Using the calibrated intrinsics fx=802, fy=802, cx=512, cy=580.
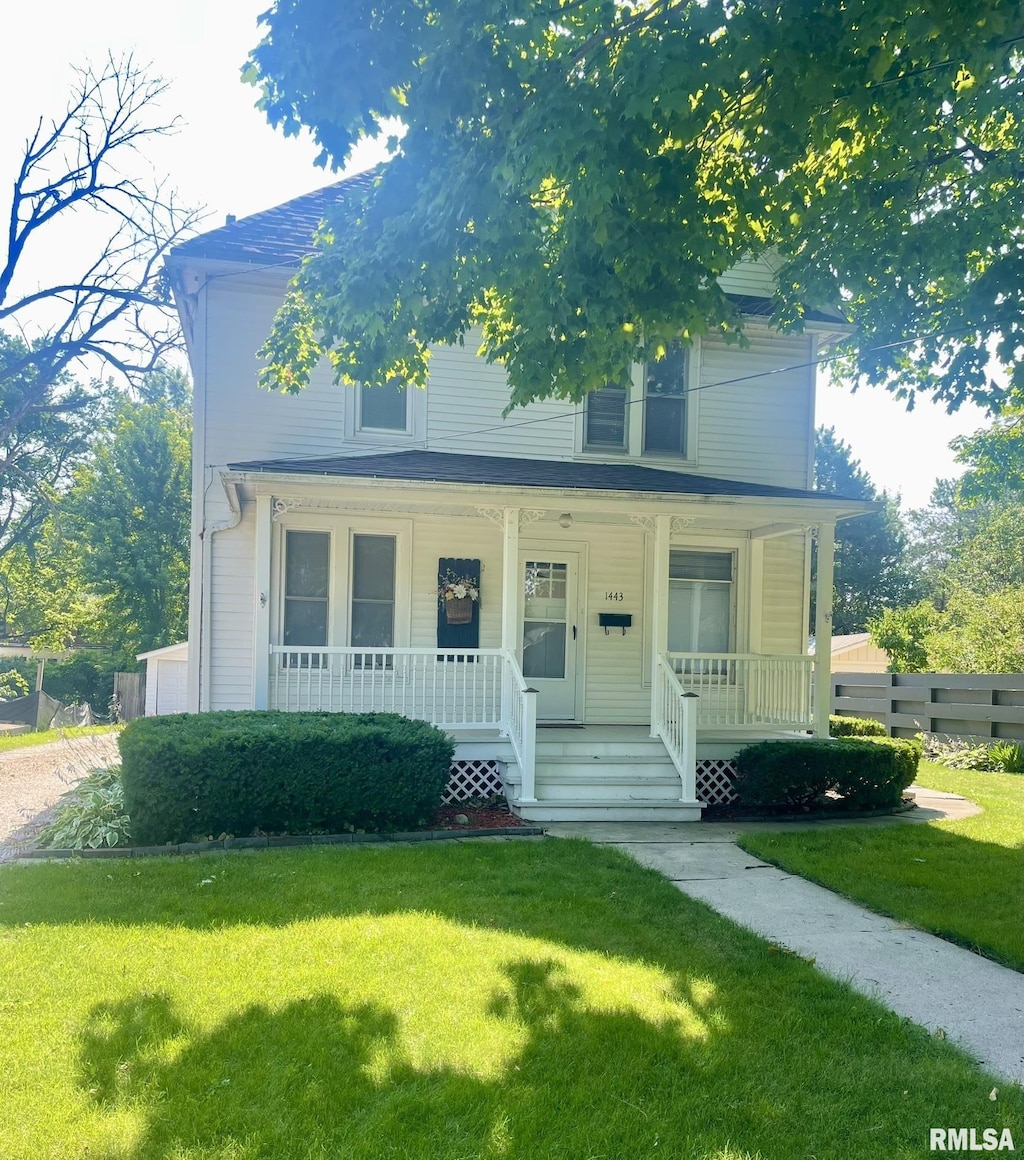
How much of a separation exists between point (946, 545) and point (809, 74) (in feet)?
174

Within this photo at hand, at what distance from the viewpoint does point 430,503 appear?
9219 mm

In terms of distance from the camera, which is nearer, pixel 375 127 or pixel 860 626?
pixel 375 127

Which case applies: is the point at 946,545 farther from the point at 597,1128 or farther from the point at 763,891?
the point at 597,1128

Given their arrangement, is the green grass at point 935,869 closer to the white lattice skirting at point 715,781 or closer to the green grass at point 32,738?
the white lattice skirting at point 715,781

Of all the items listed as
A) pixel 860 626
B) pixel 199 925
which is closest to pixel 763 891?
pixel 199 925

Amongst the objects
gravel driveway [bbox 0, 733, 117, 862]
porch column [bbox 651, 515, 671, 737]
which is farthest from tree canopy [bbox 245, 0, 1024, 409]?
gravel driveway [bbox 0, 733, 117, 862]

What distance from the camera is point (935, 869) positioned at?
675 centimetres

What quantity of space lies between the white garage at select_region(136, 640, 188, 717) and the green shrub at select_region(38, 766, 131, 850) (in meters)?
13.9

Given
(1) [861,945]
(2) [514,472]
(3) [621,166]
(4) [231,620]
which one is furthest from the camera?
(4) [231,620]

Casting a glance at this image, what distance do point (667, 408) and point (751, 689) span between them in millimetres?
4193

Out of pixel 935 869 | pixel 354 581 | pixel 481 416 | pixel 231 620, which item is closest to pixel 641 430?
pixel 481 416

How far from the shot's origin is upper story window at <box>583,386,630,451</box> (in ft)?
37.7

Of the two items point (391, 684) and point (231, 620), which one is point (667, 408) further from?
point (231, 620)

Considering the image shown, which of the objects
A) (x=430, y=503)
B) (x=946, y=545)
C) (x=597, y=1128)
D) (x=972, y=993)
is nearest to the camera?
(x=597, y=1128)
